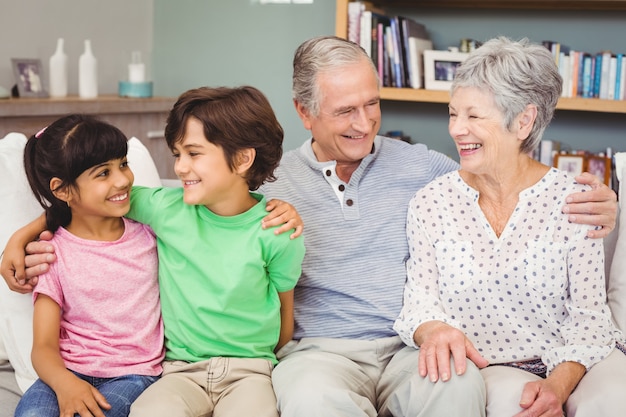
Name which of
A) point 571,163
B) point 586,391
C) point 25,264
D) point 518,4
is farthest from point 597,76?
point 25,264

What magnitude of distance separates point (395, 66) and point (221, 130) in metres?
1.75

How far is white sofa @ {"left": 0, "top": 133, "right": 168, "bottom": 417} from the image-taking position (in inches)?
70.0

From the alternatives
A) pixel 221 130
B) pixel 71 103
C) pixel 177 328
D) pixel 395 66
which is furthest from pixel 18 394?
pixel 395 66

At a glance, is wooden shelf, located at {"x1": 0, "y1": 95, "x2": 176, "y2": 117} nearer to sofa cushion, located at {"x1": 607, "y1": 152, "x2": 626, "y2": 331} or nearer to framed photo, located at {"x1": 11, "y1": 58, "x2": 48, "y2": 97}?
framed photo, located at {"x1": 11, "y1": 58, "x2": 48, "y2": 97}

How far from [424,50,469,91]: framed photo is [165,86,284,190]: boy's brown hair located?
5.35 ft

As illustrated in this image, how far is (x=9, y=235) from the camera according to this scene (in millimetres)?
1824

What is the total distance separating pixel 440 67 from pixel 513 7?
49 cm

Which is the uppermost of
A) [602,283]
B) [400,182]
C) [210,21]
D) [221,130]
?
[210,21]

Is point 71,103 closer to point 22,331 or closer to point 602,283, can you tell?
point 22,331

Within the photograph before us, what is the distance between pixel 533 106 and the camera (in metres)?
1.78

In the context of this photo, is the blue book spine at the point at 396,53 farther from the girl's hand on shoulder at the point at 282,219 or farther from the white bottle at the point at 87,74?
the girl's hand on shoulder at the point at 282,219

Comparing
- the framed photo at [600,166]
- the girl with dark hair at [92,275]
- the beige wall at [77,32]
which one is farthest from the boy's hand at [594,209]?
the beige wall at [77,32]

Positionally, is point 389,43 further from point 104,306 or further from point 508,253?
point 104,306

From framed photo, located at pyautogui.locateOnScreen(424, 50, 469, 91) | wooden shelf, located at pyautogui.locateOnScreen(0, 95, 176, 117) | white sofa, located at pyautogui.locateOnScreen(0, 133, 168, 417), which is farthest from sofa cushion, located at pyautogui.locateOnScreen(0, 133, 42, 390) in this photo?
framed photo, located at pyautogui.locateOnScreen(424, 50, 469, 91)
